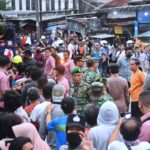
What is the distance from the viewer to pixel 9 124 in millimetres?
6125

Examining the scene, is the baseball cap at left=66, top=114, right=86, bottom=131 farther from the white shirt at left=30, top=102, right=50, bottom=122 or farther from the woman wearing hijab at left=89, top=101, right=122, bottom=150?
the white shirt at left=30, top=102, right=50, bottom=122

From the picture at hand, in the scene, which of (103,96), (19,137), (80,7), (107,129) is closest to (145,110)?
(107,129)

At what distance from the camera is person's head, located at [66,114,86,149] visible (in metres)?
5.65

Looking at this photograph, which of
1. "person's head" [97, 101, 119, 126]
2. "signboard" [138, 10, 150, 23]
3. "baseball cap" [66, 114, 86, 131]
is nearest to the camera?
"person's head" [97, 101, 119, 126]

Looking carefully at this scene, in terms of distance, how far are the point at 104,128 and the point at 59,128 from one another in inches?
26.3

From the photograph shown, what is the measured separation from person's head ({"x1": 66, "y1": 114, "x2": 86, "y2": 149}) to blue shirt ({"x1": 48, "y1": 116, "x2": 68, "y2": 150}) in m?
0.11

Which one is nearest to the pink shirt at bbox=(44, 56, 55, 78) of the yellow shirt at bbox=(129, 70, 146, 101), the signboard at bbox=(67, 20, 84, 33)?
the yellow shirt at bbox=(129, 70, 146, 101)

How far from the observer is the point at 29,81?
983 cm

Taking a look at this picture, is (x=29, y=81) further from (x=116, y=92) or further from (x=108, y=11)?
(x=108, y=11)

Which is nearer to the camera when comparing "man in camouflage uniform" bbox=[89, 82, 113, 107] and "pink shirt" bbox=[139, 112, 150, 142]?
"pink shirt" bbox=[139, 112, 150, 142]

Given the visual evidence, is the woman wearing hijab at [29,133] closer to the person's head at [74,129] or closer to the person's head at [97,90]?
the person's head at [74,129]

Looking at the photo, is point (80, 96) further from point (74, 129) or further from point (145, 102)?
point (74, 129)

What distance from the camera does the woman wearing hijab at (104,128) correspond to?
21.2 feet

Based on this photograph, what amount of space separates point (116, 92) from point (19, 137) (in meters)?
4.99
